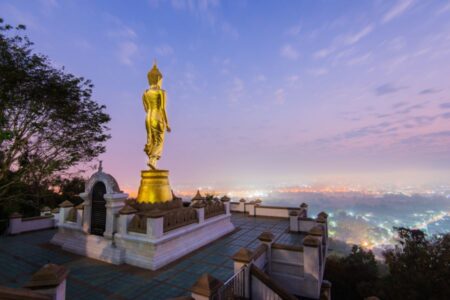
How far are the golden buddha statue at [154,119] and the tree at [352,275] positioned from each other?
818 inches

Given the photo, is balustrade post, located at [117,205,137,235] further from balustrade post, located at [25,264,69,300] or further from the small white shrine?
balustrade post, located at [25,264,69,300]

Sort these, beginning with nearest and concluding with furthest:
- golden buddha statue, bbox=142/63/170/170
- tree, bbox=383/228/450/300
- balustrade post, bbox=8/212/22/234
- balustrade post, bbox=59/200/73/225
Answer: balustrade post, bbox=59/200/73/225 < balustrade post, bbox=8/212/22/234 < golden buddha statue, bbox=142/63/170/170 < tree, bbox=383/228/450/300

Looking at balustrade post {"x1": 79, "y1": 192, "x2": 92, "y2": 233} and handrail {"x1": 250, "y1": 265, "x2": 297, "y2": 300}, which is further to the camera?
balustrade post {"x1": 79, "y1": 192, "x2": 92, "y2": 233}

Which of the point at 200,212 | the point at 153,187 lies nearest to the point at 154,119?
the point at 153,187

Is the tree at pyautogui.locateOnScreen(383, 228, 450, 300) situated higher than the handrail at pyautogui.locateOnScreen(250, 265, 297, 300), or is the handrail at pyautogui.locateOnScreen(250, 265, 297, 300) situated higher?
the handrail at pyautogui.locateOnScreen(250, 265, 297, 300)

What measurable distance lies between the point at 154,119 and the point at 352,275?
2496 cm

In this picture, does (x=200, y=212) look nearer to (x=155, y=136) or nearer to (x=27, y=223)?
(x=155, y=136)

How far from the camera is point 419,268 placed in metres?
15.7

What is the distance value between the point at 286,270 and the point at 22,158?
563 inches

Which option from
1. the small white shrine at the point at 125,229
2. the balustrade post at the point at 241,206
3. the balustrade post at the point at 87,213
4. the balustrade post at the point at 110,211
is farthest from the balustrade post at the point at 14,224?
the balustrade post at the point at 241,206

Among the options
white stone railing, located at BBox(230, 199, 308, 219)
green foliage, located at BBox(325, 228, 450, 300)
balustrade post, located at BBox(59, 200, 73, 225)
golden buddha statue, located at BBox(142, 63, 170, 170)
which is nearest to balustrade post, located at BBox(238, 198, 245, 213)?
white stone railing, located at BBox(230, 199, 308, 219)

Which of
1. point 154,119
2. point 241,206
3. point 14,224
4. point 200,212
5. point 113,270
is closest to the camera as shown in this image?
point 113,270

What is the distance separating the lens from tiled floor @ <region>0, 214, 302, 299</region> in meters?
6.86

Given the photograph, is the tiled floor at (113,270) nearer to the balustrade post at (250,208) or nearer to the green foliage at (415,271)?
the balustrade post at (250,208)
